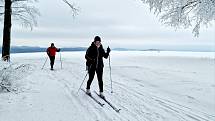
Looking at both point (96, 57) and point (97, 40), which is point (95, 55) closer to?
point (96, 57)

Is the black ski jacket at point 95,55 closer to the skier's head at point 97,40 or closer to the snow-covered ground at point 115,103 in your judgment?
the skier's head at point 97,40

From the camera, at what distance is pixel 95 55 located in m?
10.5

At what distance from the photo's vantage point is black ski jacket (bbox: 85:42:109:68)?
34.1 ft

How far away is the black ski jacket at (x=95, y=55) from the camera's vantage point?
34.1ft

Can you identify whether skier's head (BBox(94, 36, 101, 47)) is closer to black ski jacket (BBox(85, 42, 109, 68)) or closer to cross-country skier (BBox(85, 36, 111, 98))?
cross-country skier (BBox(85, 36, 111, 98))

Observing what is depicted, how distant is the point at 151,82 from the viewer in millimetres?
14008

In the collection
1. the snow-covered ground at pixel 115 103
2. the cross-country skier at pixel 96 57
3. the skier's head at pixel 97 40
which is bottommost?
the snow-covered ground at pixel 115 103

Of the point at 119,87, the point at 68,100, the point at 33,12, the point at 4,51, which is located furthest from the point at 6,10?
the point at 68,100

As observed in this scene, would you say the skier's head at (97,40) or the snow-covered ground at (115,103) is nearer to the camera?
the snow-covered ground at (115,103)

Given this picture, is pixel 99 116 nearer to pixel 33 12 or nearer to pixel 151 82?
pixel 151 82

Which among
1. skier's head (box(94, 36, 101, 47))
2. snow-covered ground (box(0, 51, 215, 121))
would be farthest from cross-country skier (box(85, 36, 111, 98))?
snow-covered ground (box(0, 51, 215, 121))

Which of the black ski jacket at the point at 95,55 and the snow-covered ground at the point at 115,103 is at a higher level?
the black ski jacket at the point at 95,55

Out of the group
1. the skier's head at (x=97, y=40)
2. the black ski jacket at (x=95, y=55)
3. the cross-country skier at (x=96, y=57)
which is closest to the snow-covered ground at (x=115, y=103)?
the cross-country skier at (x=96, y=57)

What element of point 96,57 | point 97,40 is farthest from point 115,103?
point 97,40
